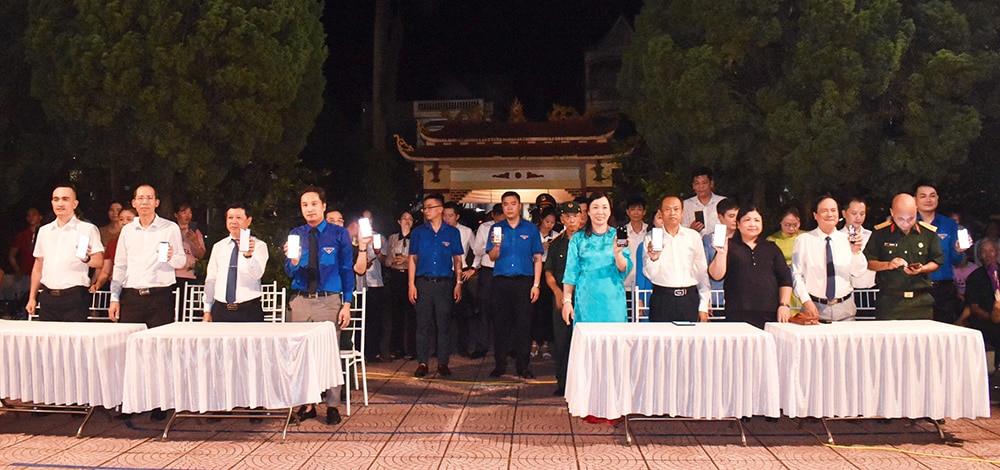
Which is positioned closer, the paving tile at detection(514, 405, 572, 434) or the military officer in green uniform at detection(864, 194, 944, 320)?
the paving tile at detection(514, 405, 572, 434)

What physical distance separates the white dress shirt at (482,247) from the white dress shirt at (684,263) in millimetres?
2764

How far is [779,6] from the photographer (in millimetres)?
10625

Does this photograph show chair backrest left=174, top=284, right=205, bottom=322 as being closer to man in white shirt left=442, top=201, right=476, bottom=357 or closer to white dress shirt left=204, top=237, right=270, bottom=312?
white dress shirt left=204, top=237, right=270, bottom=312

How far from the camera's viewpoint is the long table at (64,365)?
202 inches

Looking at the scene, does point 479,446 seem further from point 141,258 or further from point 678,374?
point 141,258

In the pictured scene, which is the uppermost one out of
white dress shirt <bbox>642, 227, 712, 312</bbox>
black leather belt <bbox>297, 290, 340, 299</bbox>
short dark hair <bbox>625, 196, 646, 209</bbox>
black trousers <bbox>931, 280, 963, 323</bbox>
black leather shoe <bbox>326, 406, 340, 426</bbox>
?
short dark hair <bbox>625, 196, 646, 209</bbox>

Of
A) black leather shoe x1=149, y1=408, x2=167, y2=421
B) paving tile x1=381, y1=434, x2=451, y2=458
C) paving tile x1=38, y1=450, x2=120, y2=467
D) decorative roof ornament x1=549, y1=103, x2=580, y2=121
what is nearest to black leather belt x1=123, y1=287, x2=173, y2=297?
black leather shoe x1=149, y1=408, x2=167, y2=421

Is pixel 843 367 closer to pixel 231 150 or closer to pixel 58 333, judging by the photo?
pixel 58 333

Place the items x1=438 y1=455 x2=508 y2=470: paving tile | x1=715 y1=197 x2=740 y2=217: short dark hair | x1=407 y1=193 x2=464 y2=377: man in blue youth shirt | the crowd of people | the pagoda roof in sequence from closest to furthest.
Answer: x1=438 y1=455 x2=508 y2=470: paving tile
the crowd of people
x1=715 y1=197 x2=740 y2=217: short dark hair
x1=407 y1=193 x2=464 y2=377: man in blue youth shirt
the pagoda roof

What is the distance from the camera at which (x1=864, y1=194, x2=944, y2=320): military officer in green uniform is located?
229 inches

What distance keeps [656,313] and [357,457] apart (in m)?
2.44

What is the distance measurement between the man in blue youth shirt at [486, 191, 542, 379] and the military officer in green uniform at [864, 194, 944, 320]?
9.62 ft

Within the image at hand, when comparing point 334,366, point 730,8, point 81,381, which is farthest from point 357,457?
point 730,8

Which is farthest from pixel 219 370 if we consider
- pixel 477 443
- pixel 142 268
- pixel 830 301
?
pixel 830 301
